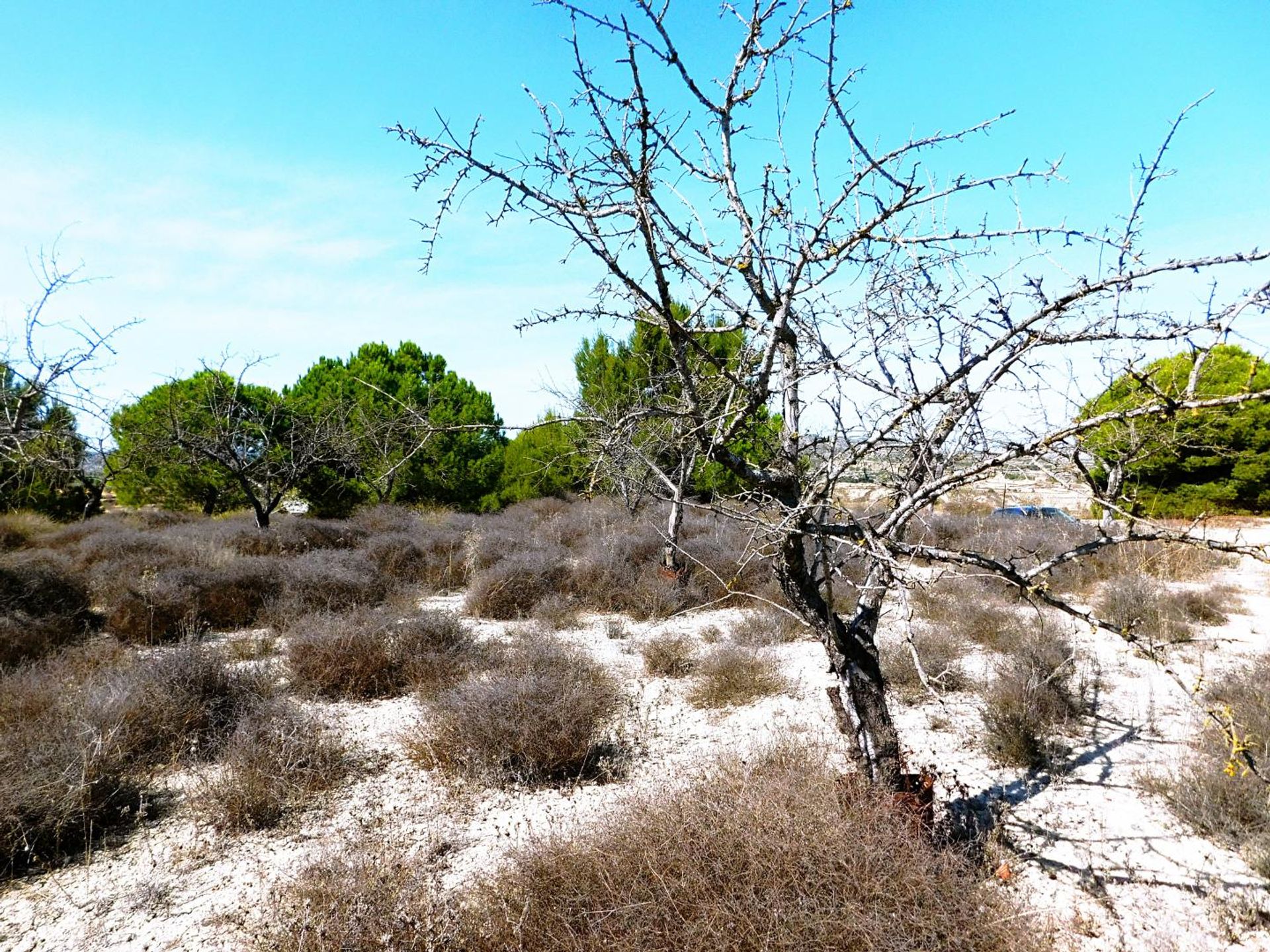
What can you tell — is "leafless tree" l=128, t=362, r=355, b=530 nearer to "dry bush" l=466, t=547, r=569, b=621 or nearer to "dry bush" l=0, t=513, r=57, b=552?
"dry bush" l=0, t=513, r=57, b=552

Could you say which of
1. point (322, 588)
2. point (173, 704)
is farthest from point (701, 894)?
point (322, 588)

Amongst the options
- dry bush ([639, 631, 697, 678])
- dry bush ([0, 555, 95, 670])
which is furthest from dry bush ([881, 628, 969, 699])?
dry bush ([0, 555, 95, 670])

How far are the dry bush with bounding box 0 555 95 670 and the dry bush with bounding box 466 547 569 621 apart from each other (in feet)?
12.1

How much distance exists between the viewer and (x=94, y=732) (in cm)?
403

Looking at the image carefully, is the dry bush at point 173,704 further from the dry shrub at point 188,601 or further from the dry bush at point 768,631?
the dry bush at point 768,631

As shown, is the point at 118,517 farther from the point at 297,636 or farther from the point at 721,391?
the point at 721,391

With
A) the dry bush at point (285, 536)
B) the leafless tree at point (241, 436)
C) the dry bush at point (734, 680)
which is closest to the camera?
the dry bush at point (734, 680)

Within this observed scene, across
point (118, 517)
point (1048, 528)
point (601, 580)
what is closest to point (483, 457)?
point (118, 517)

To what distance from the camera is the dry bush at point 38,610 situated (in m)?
6.15

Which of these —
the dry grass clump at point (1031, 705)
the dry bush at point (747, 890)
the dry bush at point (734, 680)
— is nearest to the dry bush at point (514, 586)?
the dry bush at point (734, 680)

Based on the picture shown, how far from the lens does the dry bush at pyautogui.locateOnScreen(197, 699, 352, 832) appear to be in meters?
3.70

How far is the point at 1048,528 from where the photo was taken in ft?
34.9

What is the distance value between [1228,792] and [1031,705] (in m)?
1.18

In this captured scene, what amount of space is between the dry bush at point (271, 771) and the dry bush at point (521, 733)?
52 cm
